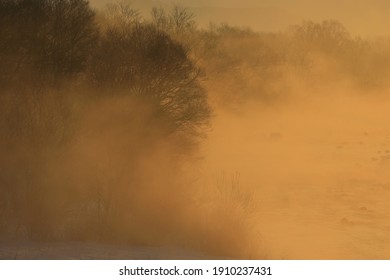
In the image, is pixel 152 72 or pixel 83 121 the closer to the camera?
pixel 83 121

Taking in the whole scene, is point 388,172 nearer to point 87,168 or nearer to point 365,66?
point 87,168

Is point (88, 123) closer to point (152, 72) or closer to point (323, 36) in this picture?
point (152, 72)

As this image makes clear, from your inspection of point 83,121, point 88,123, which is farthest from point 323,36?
point 83,121

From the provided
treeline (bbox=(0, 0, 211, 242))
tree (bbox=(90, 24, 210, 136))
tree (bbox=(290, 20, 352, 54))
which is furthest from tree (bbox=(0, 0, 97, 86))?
tree (bbox=(290, 20, 352, 54))

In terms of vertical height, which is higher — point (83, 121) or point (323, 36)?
point (323, 36)

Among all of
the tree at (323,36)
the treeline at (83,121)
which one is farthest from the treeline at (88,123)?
the tree at (323,36)

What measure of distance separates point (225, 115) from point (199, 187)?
1595cm

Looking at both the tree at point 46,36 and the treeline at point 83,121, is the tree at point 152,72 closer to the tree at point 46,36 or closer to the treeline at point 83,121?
the treeline at point 83,121

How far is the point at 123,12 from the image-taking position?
70.6ft

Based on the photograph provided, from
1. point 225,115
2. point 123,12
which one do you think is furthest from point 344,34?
point 123,12

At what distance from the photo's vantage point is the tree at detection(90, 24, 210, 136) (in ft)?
50.3

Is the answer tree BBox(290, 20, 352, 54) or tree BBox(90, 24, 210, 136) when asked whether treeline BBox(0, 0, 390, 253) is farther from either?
tree BBox(290, 20, 352, 54)

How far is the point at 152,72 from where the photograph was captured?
51.6ft

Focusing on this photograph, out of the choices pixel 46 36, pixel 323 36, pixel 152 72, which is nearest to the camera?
pixel 46 36
